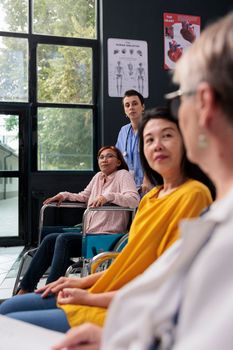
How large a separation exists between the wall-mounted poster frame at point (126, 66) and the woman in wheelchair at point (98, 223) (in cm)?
250

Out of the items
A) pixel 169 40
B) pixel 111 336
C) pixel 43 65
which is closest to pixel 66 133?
pixel 43 65

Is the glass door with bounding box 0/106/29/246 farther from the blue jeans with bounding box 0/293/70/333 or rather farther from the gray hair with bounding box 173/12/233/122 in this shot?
→ the gray hair with bounding box 173/12/233/122

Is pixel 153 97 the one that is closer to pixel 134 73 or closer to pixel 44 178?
pixel 134 73

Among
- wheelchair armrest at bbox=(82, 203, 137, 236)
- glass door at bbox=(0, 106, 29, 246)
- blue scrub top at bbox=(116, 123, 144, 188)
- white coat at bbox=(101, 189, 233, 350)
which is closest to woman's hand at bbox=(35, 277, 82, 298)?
white coat at bbox=(101, 189, 233, 350)

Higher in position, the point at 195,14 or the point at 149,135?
the point at 195,14

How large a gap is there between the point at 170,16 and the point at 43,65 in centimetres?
175

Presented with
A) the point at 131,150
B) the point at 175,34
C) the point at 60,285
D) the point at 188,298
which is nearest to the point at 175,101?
the point at 188,298

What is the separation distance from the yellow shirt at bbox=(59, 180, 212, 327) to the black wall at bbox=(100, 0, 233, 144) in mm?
4008

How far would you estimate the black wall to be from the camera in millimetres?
5168

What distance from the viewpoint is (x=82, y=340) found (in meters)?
0.77

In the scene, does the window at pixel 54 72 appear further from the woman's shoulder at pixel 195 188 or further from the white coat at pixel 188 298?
the white coat at pixel 188 298

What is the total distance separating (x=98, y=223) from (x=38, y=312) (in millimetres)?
1516

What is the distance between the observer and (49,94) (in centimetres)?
520

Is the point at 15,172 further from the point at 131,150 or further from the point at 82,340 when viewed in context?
the point at 82,340
